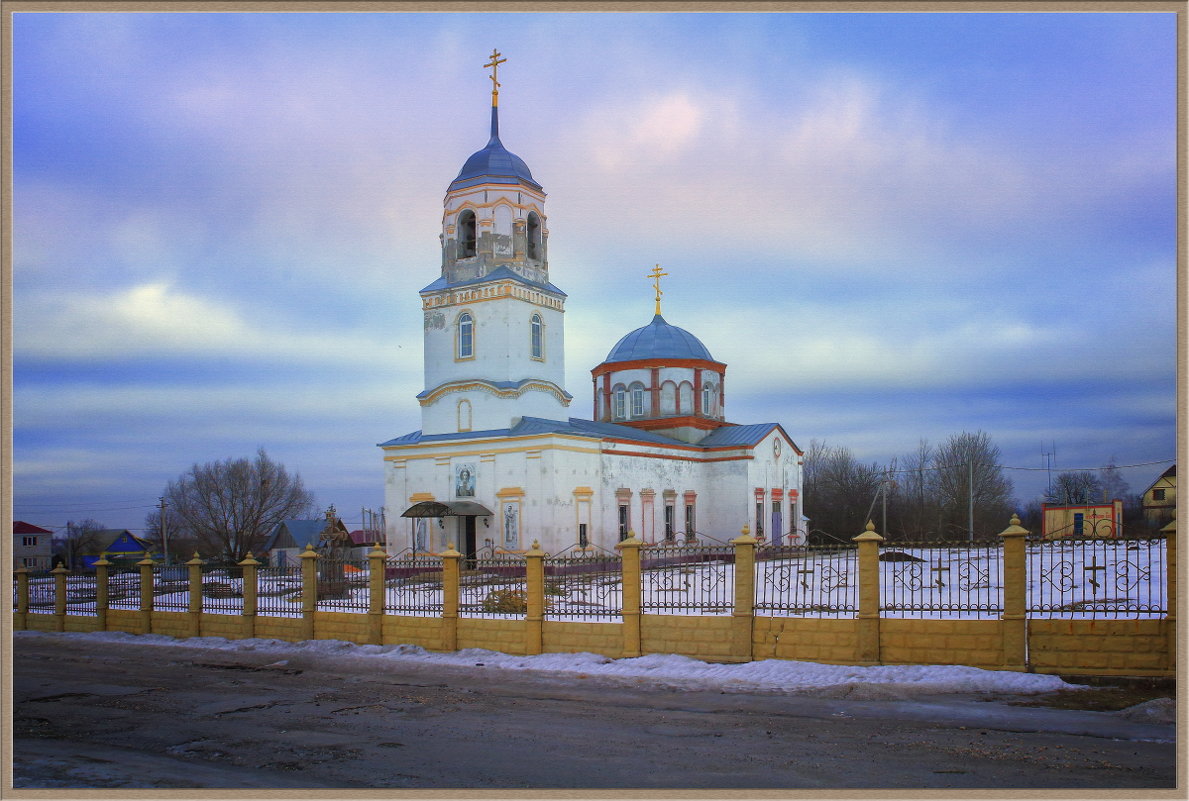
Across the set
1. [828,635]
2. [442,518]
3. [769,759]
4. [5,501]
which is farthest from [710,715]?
[442,518]

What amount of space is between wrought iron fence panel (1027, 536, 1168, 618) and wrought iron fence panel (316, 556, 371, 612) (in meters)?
10.4

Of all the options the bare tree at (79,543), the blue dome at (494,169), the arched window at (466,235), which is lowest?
the bare tree at (79,543)

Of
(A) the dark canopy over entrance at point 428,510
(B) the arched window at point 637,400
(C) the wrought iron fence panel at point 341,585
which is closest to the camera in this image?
(C) the wrought iron fence panel at point 341,585

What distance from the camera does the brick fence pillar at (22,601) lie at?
21297 millimetres

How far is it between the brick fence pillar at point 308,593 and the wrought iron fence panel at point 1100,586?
11.2 meters

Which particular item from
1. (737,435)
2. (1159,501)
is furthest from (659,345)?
(1159,501)

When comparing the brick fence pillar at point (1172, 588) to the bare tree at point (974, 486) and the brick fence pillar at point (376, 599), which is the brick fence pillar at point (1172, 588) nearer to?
the brick fence pillar at point (376, 599)

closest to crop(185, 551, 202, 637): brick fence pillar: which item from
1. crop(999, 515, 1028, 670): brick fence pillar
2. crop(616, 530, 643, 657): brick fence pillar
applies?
crop(616, 530, 643, 657): brick fence pillar

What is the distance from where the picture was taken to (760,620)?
1251cm

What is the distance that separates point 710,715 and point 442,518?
849 inches

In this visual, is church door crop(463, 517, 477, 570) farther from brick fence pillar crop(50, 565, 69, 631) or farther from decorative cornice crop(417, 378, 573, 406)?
brick fence pillar crop(50, 565, 69, 631)

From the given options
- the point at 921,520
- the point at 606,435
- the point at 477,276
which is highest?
the point at 477,276

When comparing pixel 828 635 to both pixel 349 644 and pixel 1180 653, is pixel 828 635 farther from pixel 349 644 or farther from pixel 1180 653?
pixel 349 644

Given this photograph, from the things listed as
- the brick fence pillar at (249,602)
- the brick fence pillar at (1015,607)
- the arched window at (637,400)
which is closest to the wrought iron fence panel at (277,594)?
the brick fence pillar at (249,602)
